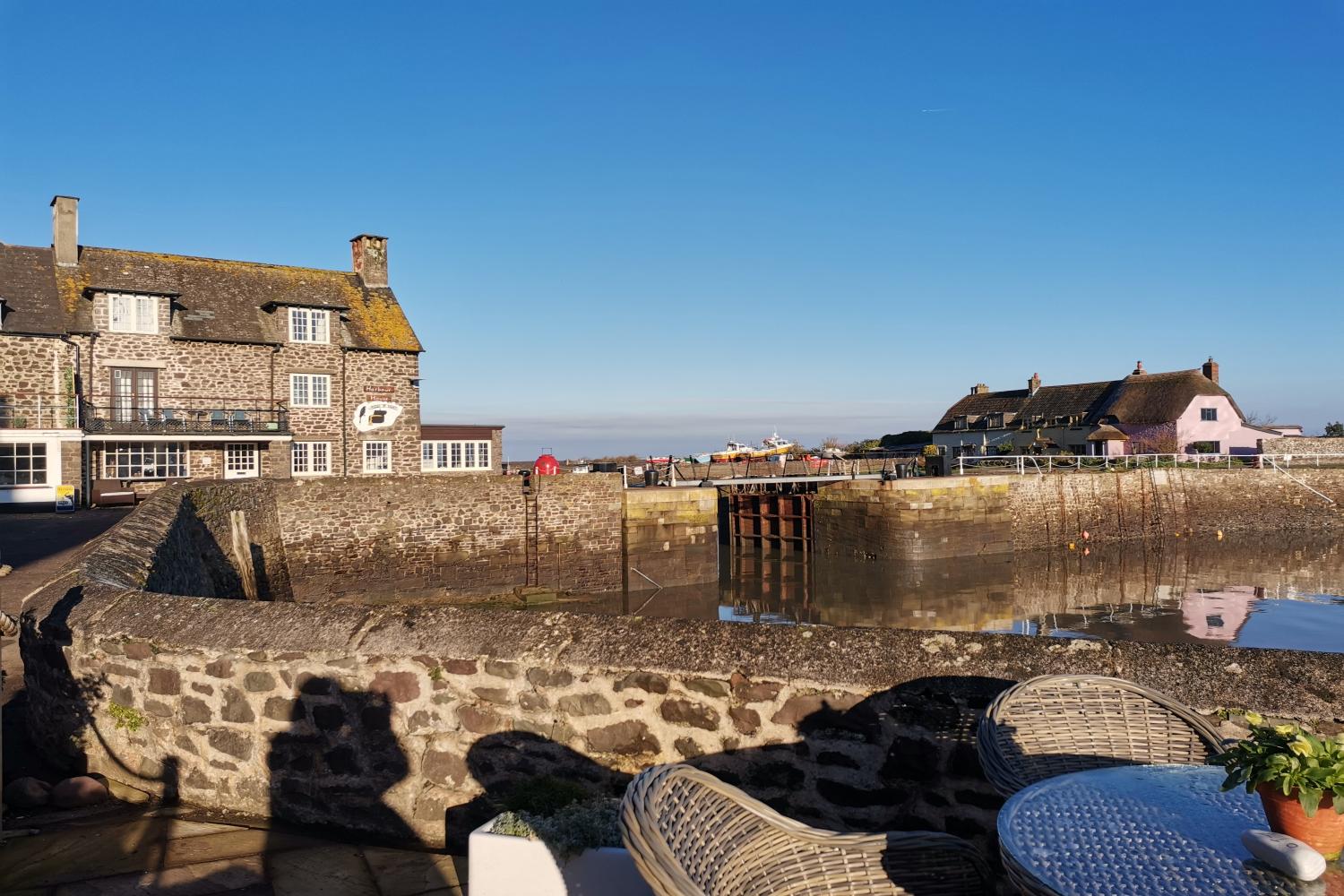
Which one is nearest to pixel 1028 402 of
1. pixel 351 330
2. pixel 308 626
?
pixel 351 330

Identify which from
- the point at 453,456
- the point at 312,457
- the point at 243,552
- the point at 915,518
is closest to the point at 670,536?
the point at 915,518

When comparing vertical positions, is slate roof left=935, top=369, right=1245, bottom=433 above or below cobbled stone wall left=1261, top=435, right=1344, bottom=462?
above

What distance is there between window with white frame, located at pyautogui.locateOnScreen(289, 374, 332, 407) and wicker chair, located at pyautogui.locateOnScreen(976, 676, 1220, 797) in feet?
93.0

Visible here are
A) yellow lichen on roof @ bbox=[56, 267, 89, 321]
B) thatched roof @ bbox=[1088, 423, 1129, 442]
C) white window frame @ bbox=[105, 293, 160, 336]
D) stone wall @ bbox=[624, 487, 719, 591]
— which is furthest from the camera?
thatched roof @ bbox=[1088, 423, 1129, 442]

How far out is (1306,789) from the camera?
1891 millimetres

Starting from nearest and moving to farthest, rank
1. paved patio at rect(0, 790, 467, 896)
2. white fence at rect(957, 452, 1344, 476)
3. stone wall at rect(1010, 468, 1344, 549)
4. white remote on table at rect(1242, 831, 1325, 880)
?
white remote on table at rect(1242, 831, 1325, 880)
paved patio at rect(0, 790, 467, 896)
stone wall at rect(1010, 468, 1344, 549)
white fence at rect(957, 452, 1344, 476)

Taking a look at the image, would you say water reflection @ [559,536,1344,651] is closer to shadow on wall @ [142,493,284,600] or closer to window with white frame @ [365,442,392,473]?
shadow on wall @ [142,493,284,600]

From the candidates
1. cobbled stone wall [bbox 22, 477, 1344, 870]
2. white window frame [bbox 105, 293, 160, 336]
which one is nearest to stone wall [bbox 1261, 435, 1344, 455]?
white window frame [bbox 105, 293, 160, 336]

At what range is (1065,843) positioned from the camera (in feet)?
6.75

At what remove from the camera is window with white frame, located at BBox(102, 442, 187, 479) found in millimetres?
25688

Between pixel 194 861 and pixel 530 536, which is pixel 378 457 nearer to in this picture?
pixel 530 536

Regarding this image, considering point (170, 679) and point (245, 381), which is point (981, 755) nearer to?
point (170, 679)

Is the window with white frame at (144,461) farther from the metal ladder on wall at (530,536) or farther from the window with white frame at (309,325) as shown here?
the metal ladder on wall at (530,536)

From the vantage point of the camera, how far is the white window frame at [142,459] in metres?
25.7
